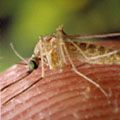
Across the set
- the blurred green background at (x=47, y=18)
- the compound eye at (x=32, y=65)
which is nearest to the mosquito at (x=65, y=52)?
the compound eye at (x=32, y=65)

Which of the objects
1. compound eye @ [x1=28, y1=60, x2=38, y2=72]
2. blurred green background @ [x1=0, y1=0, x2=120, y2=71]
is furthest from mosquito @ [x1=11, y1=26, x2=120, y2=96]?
blurred green background @ [x1=0, y1=0, x2=120, y2=71]

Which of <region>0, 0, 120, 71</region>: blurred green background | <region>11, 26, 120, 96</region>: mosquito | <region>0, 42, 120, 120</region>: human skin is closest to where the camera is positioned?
<region>0, 42, 120, 120</region>: human skin

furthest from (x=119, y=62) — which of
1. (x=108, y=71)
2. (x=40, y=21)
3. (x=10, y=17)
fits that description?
(x=10, y=17)

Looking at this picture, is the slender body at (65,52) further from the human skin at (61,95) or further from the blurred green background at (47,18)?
the blurred green background at (47,18)

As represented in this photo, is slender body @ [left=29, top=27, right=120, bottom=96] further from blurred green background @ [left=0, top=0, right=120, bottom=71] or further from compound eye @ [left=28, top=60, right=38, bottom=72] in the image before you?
blurred green background @ [left=0, top=0, right=120, bottom=71]

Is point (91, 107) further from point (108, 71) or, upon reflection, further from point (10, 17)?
point (10, 17)
